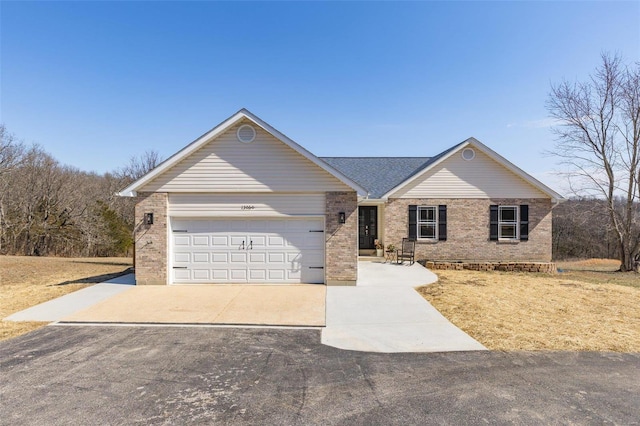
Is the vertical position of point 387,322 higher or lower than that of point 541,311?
higher

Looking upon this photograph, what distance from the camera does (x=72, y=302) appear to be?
27.6 feet

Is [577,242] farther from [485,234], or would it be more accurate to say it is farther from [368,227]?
[368,227]

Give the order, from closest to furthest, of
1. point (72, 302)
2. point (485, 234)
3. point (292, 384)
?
point (292, 384) < point (72, 302) < point (485, 234)

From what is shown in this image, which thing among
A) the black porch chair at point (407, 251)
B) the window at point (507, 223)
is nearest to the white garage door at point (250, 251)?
the black porch chair at point (407, 251)

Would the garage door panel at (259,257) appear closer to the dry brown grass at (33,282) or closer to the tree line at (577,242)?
the dry brown grass at (33,282)

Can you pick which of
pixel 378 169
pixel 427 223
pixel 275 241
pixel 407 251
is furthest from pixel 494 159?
pixel 275 241

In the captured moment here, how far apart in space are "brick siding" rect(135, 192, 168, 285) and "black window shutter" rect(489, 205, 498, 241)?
46.4ft

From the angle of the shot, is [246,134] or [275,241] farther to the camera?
[275,241]

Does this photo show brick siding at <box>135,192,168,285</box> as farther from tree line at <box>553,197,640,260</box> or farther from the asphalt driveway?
tree line at <box>553,197,640,260</box>

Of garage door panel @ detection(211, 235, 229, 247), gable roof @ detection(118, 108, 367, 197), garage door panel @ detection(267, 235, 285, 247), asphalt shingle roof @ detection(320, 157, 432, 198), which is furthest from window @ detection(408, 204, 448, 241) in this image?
garage door panel @ detection(211, 235, 229, 247)

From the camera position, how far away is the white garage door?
10.7 metres

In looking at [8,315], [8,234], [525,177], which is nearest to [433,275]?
[525,177]

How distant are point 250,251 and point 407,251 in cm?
820

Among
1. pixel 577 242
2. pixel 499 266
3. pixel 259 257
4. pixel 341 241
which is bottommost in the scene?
pixel 577 242
